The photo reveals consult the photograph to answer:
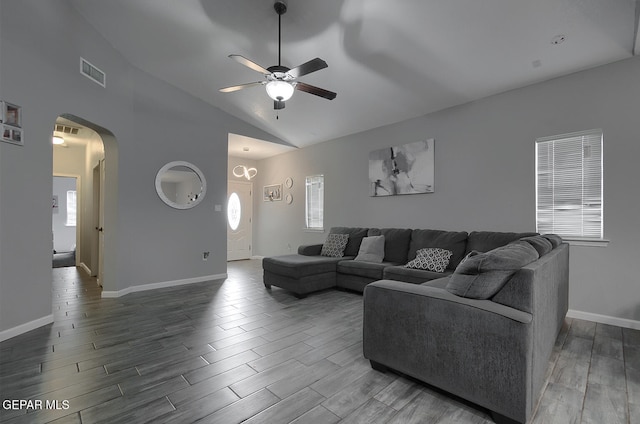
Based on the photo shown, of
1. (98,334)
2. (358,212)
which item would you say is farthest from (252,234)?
(98,334)

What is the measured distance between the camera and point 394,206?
5000mm

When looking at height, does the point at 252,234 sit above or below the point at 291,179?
below

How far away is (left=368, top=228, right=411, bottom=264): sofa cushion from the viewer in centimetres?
439

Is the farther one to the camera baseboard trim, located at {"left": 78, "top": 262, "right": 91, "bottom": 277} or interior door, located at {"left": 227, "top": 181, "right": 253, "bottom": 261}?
interior door, located at {"left": 227, "top": 181, "right": 253, "bottom": 261}

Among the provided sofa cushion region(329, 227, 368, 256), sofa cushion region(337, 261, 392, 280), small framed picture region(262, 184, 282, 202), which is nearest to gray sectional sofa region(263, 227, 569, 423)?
sofa cushion region(337, 261, 392, 280)

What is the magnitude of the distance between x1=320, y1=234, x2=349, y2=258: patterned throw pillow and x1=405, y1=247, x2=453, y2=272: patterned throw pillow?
4.32 feet

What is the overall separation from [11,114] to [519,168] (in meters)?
5.49

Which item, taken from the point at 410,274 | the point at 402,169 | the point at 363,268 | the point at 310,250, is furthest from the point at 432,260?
the point at 310,250

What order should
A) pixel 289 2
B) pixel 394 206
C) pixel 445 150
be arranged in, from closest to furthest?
pixel 289 2
pixel 445 150
pixel 394 206

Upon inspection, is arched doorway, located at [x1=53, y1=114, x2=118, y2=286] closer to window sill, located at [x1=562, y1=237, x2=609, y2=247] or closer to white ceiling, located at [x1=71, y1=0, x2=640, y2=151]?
white ceiling, located at [x1=71, y1=0, x2=640, y2=151]

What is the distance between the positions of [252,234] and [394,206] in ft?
14.3

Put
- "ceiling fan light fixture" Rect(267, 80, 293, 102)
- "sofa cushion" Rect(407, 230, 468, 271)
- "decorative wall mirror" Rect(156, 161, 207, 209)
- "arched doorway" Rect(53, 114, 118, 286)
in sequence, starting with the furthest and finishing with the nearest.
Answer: "decorative wall mirror" Rect(156, 161, 207, 209)
"arched doorway" Rect(53, 114, 118, 286)
"sofa cushion" Rect(407, 230, 468, 271)
"ceiling fan light fixture" Rect(267, 80, 293, 102)

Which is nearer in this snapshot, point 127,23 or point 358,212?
point 127,23

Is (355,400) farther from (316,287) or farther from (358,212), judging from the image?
(358,212)
